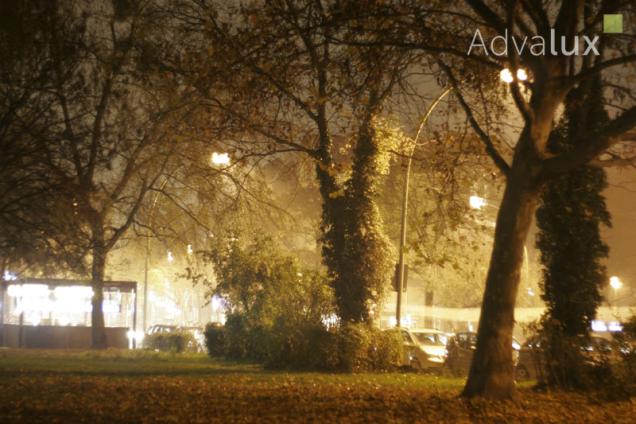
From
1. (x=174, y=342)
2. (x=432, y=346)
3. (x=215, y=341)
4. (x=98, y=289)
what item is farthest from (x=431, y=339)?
(x=98, y=289)

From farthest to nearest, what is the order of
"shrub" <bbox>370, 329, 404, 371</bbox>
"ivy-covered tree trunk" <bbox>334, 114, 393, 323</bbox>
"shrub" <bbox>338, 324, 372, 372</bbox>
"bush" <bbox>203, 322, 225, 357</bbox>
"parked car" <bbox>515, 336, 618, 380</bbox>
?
"bush" <bbox>203, 322, 225, 357</bbox>
"ivy-covered tree trunk" <bbox>334, 114, 393, 323</bbox>
"shrub" <bbox>370, 329, 404, 371</bbox>
"shrub" <bbox>338, 324, 372, 372</bbox>
"parked car" <bbox>515, 336, 618, 380</bbox>

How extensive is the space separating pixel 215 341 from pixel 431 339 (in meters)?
7.63

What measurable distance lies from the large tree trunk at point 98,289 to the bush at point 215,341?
4427 mm

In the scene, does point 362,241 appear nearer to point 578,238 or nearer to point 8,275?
point 578,238

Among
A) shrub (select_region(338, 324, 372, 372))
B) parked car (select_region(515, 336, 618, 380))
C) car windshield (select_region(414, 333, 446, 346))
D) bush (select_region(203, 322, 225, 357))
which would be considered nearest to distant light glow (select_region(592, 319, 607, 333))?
parked car (select_region(515, 336, 618, 380))

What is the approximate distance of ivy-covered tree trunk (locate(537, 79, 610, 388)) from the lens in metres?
13.7

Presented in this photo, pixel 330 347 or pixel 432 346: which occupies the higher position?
pixel 330 347

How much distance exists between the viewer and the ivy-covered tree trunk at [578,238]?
1373 centimetres

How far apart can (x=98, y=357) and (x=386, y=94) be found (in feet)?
48.6

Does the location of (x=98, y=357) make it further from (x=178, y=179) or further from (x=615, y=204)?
(x=615, y=204)

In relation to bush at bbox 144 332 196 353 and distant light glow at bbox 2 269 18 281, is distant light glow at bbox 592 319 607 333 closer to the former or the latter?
distant light glow at bbox 2 269 18 281

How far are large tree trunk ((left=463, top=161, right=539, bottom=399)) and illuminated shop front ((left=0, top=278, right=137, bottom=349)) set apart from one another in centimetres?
2305

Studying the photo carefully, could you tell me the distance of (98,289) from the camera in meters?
28.2

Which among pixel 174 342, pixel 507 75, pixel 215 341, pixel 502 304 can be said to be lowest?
pixel 174 342
